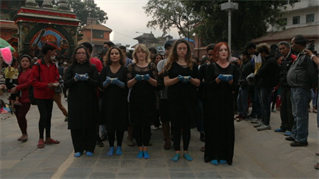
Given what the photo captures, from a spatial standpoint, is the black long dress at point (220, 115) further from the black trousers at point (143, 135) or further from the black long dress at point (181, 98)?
the black trousers at point (143, 135)

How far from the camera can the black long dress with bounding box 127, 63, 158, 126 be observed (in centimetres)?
462

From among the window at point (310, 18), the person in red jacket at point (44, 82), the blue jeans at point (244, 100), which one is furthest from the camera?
the window at point (310, 18)

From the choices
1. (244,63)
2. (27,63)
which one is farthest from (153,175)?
(244,63)

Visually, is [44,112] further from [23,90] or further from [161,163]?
[161,163]

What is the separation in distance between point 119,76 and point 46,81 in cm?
181

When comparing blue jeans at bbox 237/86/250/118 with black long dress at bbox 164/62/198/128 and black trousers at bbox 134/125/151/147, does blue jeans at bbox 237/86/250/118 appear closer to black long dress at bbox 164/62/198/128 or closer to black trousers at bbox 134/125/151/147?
black long dress at bbox 164/62/198/128

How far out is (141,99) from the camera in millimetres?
4621

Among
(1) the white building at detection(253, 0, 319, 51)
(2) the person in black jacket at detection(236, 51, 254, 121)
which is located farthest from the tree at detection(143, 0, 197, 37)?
(2) the person in black jacket at detection(236, 51, 254, 121)

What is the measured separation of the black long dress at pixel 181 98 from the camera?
14.5 feet

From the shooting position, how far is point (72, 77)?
15.4 ft

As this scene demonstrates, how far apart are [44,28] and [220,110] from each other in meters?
21.0

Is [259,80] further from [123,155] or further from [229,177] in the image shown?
[123,155]

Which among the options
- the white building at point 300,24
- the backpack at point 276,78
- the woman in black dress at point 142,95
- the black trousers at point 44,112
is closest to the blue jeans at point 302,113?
the backpack at point 276,78

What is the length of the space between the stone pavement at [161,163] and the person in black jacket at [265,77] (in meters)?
0.44
